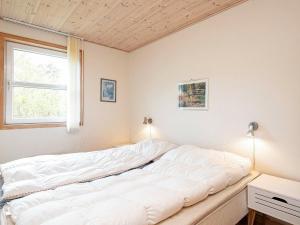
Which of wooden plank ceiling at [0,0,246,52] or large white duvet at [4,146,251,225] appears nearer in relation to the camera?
large white duvet at [4,146,251,225]

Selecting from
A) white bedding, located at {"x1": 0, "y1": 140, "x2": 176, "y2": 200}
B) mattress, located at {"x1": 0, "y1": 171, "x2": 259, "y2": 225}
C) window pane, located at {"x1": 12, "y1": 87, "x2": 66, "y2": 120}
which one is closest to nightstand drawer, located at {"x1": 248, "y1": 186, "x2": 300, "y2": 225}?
mattress, located at {"x1": 0, "y1": 171, "x2": 259, "y2": 225}

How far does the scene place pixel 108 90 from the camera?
3461 millimetres

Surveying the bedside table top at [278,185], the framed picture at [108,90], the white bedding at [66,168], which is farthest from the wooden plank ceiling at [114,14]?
the bedside table top at [278,185]

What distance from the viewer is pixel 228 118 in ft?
7.29

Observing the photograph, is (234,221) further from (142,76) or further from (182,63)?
(142,76)

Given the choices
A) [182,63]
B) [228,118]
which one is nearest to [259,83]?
[228,118]

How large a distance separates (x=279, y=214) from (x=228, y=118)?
105 cm

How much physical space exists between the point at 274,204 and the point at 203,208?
682 mm

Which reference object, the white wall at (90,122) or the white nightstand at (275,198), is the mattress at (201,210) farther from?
the white wall at (90,122)

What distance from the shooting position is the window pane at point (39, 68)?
8.62 ft

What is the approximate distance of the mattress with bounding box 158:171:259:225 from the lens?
116 centimetres

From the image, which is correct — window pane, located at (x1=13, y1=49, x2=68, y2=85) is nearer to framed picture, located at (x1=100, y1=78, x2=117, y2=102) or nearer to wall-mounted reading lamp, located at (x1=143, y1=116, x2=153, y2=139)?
framed picture, located at (x1=100, y1=78, x2=117, y2=102)

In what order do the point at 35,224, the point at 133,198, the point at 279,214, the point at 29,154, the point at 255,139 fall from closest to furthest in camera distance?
1. the point at 35,224
2. the point at 133,198
3. the point at 279,214
4. the point at 255,139
5. the point at 29,154

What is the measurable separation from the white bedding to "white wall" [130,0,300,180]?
0.68 m
